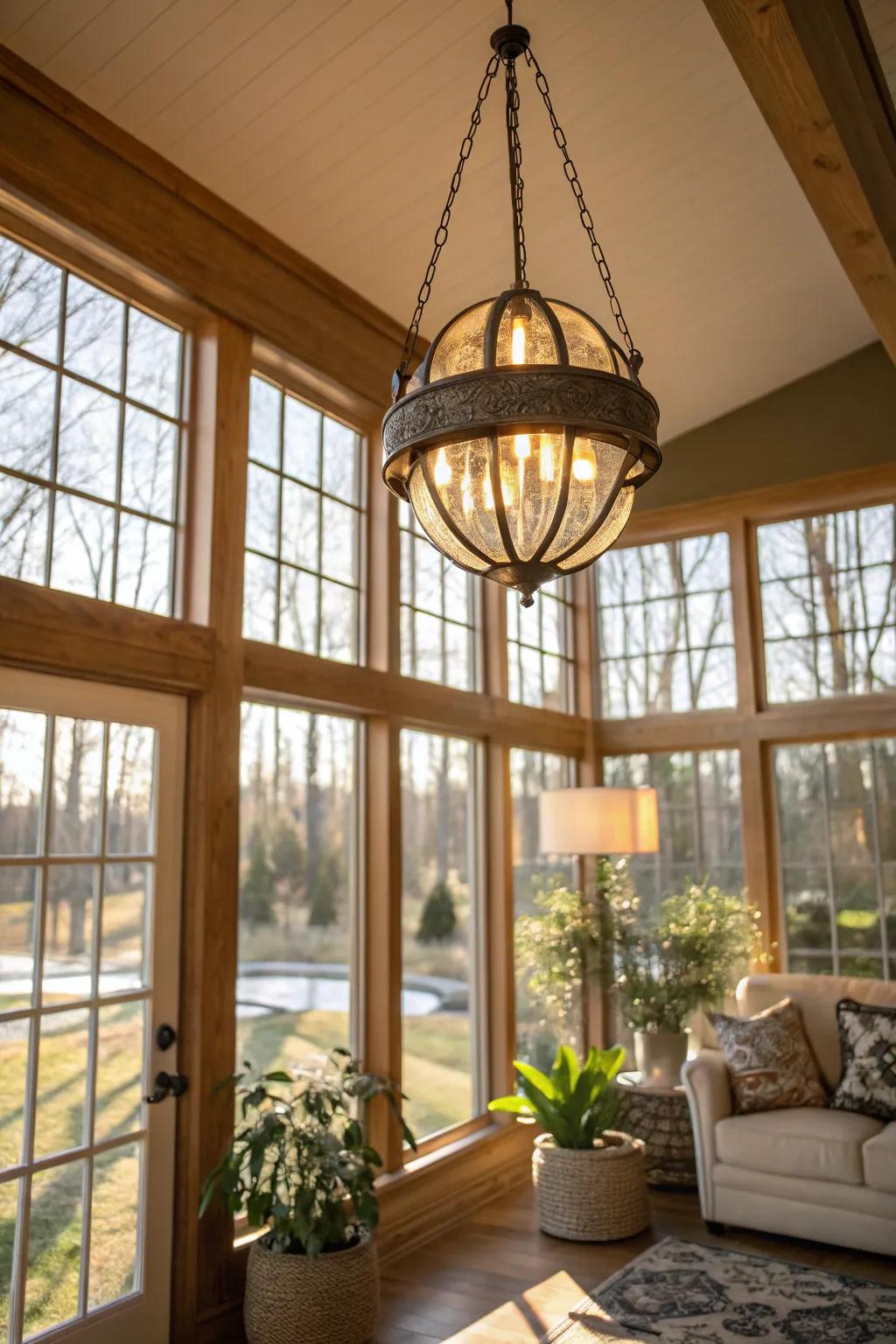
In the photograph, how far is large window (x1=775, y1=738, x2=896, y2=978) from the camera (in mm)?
5332

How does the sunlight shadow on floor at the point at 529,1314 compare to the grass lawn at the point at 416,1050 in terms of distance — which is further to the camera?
the grass lawn at the point at 416,1050

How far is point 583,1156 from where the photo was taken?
4.25 m

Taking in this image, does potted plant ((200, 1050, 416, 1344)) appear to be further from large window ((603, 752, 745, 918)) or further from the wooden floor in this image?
large window ((603, 752, 745, 918))

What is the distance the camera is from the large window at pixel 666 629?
236 inches

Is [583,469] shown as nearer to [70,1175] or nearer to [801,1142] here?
[70,1175]

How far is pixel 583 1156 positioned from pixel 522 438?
132 inches

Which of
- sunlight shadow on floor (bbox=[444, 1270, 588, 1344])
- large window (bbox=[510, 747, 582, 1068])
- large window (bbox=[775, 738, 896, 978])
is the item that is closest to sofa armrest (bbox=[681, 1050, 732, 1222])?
sunlight shadow on floor (bbox=[444, 1270, 588, 1344])

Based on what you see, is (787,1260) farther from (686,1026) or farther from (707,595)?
(707,595)

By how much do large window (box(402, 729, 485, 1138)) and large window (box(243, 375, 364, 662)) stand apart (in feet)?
2.31

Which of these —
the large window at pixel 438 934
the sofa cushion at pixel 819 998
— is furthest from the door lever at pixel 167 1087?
the sofa cushion at pixel 819 998

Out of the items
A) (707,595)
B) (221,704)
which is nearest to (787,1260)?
(221,704)

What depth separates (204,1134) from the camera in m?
3.38

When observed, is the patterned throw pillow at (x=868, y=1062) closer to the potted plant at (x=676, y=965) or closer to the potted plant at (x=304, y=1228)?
the potted plant at (x=676, y=965)

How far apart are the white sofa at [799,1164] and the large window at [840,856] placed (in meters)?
0.71
